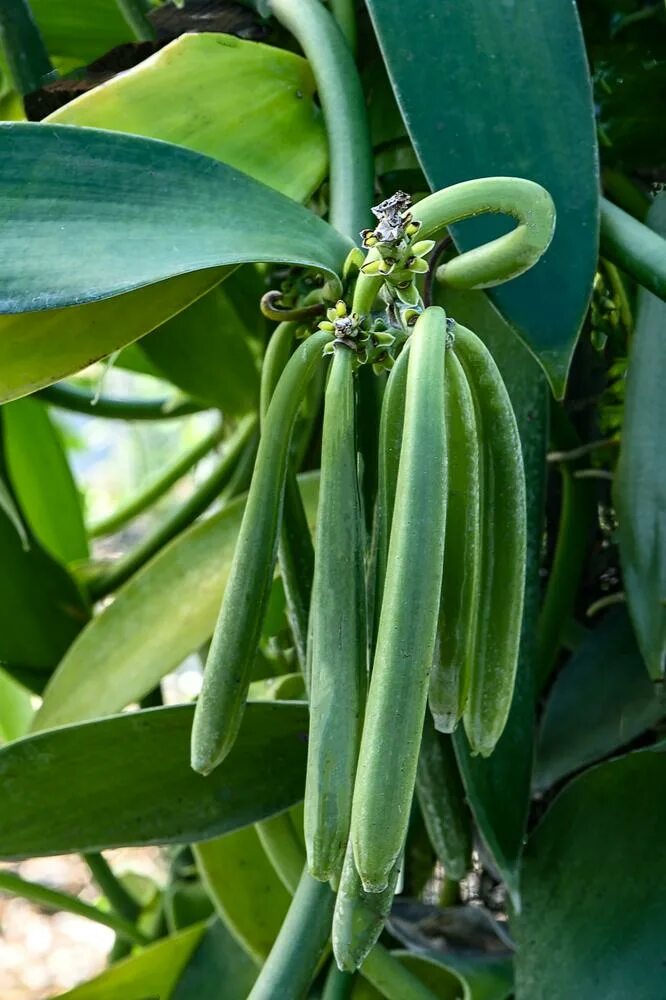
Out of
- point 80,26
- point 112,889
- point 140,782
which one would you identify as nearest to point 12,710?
point 112,889

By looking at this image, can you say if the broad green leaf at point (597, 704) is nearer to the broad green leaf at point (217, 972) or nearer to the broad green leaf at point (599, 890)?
the broad green leaf at point (599, 890)

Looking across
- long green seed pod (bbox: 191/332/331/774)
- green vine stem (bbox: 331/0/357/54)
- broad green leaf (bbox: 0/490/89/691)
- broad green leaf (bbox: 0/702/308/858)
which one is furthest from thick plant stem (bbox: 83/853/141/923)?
green vine stem (bbox: 331/0/357/54)

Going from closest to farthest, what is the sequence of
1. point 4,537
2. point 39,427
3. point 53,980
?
point 4,537 < point 39,427 < point 53,980

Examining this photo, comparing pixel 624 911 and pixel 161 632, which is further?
pixel 161 632

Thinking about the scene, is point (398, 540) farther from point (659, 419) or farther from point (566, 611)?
point (566, 611)

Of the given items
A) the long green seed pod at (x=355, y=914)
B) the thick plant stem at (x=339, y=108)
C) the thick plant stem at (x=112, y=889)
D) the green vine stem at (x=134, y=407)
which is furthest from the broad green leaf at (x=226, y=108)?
the thick plant stem at (x=112, y=889)

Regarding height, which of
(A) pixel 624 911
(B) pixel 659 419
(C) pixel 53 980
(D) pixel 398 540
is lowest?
(C) pixel 53 980

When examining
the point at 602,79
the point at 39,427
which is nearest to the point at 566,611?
the point at 602,79
